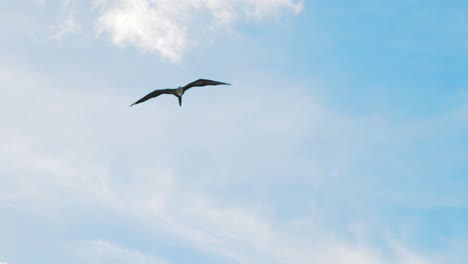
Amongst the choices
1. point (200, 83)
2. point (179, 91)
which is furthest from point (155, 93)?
point (200, 83)

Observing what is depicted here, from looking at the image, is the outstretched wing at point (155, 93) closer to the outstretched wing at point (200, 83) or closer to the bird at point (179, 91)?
the bird at point (179, 91)

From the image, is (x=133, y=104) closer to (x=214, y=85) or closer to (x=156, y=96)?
(x=156, y=96)

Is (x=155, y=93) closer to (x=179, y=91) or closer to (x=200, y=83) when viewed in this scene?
(x=179, y=91)

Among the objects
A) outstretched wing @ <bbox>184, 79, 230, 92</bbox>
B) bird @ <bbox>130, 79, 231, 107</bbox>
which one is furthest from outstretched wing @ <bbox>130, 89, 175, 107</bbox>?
outstretched wing @ <bbox>184, 79, 230, 92</bbox>

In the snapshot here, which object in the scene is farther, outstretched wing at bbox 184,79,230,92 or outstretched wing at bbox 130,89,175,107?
outstretched wing at bbox 130,89,175,107

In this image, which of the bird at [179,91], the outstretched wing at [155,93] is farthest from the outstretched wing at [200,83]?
the outstretched wing at [155,93]

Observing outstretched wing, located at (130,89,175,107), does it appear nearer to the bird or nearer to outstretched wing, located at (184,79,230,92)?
the bird

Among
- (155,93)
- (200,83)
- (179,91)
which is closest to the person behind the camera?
(200,83)

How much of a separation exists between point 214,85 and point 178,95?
4703 mm

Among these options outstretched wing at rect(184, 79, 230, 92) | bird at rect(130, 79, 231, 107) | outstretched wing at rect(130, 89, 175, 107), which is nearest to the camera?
outstretched wing at rect(184, 79, 230, 92)

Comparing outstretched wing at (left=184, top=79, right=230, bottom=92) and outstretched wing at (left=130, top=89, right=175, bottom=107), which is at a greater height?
outstretched wing at (left=184, top=79, right=230, bottom=92)

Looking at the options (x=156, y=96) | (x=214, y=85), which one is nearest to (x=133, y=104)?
(x=156, y=96)

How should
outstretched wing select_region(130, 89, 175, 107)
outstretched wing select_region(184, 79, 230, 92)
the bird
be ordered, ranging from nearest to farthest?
outstretched wing select_region(184, 79, 230, 92)
the bird
outstretched wing select_region(130, 89, 175, 107)

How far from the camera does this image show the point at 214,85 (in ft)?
320
